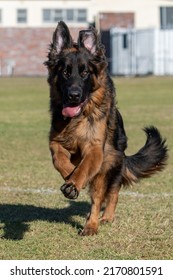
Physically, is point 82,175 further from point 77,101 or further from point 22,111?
point 22,111

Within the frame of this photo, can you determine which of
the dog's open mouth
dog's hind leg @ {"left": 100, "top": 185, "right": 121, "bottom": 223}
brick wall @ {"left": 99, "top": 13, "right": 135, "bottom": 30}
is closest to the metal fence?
brick wall @ {"left": 99, "top": 13, "right": 135, "bottom": 30}

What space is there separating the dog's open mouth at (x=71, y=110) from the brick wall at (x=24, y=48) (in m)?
63.1

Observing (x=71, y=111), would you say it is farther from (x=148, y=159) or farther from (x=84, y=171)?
(x=148, y=159)

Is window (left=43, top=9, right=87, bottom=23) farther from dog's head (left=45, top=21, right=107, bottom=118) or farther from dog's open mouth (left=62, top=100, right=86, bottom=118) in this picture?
dog's open mouth (left=62, top=100, right=86, bottom=118)

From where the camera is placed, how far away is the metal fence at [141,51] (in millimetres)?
60562

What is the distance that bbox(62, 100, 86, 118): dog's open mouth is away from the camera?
26.7 ft

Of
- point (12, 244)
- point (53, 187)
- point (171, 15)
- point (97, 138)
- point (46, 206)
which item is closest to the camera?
point (12, 244)

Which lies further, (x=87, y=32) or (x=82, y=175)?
(x=87, y=32)

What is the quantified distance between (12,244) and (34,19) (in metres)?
65.7

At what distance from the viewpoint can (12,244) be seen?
7656mm

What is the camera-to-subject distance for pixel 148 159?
32.4 feet
